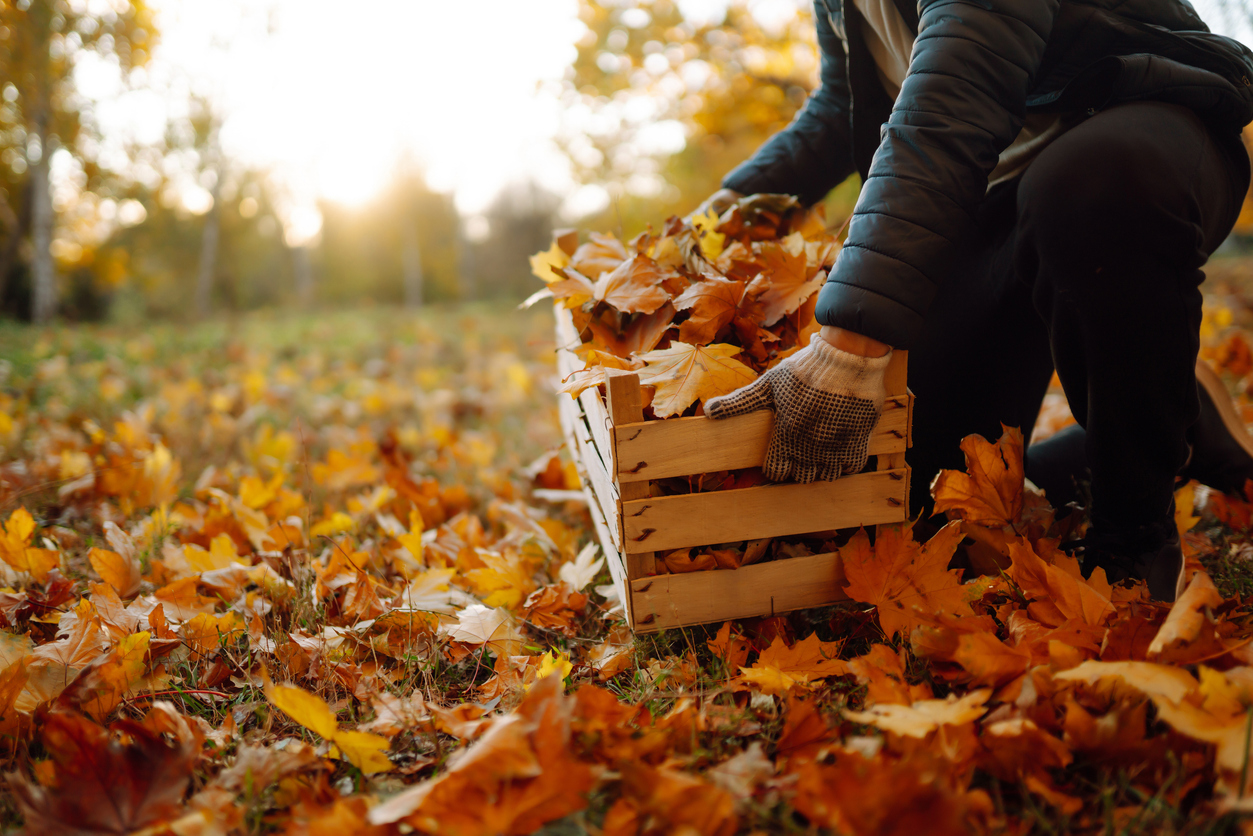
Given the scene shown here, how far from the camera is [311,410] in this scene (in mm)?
3576

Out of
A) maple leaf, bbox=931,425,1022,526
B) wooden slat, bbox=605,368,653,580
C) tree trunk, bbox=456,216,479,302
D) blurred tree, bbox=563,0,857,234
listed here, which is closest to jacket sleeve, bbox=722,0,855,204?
maple leaf, bbox=931,425,1022,526

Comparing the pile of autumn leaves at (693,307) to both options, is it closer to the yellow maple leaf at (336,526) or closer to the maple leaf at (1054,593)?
the maple leaf at (1054,593)

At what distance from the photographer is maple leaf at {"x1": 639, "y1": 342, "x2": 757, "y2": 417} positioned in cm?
112

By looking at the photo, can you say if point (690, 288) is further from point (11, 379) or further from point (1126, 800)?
point (11, 379)

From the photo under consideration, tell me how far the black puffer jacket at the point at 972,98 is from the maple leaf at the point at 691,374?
0.57ft

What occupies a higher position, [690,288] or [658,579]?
[690,288]

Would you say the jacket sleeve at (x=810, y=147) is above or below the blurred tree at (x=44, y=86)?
below

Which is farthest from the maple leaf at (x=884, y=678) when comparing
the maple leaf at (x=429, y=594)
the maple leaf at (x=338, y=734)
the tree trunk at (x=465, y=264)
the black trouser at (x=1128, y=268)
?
the tree trunk at (x=465, y=264)

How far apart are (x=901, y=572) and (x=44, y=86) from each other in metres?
10.9

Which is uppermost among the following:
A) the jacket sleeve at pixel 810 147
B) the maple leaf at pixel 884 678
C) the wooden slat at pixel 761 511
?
the jacket sleeve at pixel 810 147

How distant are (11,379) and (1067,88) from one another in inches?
211

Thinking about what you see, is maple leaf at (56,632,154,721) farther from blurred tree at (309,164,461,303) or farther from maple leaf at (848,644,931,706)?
blurred tree at (309,164,461,303)

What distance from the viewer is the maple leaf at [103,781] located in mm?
834

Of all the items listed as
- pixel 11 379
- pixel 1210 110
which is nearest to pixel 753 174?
pixel 1210 110
